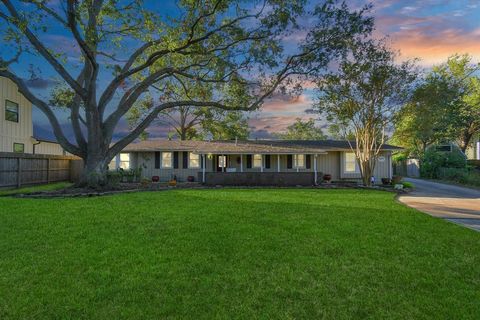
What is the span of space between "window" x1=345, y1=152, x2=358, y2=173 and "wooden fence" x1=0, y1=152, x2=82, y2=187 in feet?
61.6

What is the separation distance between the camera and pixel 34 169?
1656 centimetres

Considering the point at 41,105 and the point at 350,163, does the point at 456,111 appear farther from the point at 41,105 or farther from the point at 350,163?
the point at 41,105

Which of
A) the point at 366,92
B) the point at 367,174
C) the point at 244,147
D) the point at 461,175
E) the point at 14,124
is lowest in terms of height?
the point at 461,175

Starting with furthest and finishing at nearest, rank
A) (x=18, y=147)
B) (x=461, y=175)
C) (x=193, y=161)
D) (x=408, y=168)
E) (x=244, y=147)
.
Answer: (x=408, y=168) → (x=193, y=161) → (x=461, y=175) → (x=244, y=147) → (x=18, y=147)

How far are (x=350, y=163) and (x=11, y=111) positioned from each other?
22.0 m

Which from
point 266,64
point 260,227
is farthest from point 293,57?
point 260,227

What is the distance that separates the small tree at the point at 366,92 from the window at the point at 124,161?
46.1 feet

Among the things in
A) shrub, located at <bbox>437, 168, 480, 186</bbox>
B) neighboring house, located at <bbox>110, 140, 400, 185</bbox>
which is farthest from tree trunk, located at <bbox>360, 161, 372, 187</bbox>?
shrub, located at <bbox>437, 168, 480, 186</bbox>

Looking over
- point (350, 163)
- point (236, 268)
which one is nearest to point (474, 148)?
point (350, 163)

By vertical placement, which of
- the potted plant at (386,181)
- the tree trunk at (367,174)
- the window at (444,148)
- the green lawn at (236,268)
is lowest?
the green lawn at (236,268)

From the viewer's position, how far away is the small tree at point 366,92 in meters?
16.9

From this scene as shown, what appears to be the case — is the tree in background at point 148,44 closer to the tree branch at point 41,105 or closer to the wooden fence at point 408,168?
the tree branch at point 41,105

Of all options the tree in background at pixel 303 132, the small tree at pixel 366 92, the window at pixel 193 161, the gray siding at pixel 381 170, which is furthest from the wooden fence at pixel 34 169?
the tree in background at pixel 303 132

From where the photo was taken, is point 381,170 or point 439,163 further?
point 439,163
